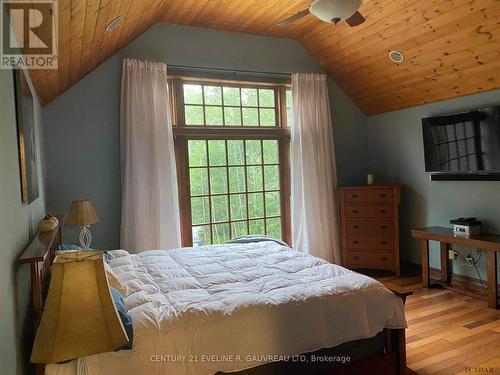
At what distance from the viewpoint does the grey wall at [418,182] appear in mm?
3631

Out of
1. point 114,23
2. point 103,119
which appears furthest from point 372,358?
point 103,119

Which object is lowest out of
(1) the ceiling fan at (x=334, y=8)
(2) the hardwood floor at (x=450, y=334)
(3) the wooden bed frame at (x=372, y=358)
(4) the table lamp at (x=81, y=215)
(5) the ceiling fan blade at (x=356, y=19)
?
(2) the hardwood floor at (x=450, y=334)

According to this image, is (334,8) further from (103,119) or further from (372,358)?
(103,119)

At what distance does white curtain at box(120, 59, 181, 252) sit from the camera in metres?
3.69

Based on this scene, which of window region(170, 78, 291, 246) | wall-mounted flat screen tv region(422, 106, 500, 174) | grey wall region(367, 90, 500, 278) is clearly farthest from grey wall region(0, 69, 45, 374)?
grey wall region(367, 90, 500, 278)

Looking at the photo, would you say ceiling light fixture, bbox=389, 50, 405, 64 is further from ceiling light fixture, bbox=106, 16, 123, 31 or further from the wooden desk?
ceiling light fixture, bbox=106, 16, 123, 31

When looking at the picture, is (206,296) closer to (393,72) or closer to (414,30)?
(414,30)

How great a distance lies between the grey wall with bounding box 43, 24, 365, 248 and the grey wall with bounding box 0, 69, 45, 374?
1959 mm

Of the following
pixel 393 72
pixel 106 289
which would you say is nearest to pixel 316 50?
pixel 393 72

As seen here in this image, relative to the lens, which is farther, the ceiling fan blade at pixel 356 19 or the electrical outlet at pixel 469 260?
the electrical outlet at pixel 469 260

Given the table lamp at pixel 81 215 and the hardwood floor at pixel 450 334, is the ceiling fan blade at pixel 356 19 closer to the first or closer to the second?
the hardwood floor at pixel 450 334

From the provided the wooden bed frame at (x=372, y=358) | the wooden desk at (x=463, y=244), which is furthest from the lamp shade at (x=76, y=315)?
the wooden desk at (x=463, y=244)

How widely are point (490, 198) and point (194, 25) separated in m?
3.70

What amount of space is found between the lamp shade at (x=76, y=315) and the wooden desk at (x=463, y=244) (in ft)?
10.7
